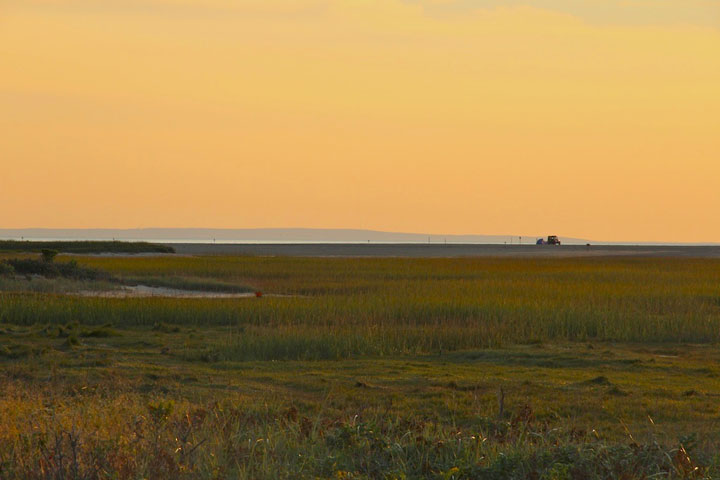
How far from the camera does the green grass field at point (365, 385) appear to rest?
8.57 meters

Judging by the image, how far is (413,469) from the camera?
868cm

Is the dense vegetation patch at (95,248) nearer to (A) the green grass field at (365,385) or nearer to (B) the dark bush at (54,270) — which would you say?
(B) the dark bush at (54,270)

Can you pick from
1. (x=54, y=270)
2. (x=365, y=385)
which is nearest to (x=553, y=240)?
(x=54, y=270)

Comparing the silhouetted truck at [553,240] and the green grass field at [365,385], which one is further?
the silhouetted truck at [553,240]

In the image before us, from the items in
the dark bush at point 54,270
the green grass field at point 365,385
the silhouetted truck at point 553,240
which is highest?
the silhouetted truck at point 553,240

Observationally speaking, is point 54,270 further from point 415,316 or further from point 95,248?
point 95,248

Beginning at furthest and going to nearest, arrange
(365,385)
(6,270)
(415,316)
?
(6,270) → (415,316) → (365,385)

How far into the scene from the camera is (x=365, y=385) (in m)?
15.4

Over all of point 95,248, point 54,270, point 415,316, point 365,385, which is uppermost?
point 95,248

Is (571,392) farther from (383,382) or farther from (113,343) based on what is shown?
(113,343)

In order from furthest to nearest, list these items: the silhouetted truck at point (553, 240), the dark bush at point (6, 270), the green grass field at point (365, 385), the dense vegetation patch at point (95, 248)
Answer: the silhouetted truck at point (553, 240)
the dense vegetation patch at point (95, 248)
the dark bush at point (6, 270)
the green grass field at point (365, 385)

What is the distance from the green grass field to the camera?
8570mm

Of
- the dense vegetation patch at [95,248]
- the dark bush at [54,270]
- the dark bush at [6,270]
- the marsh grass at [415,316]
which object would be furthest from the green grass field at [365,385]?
the dense vegetation patch at [95,248]

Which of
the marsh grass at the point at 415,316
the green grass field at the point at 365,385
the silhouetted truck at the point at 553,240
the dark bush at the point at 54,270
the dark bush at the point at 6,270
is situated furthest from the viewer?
the silhouetted truck at the point at 553,240
